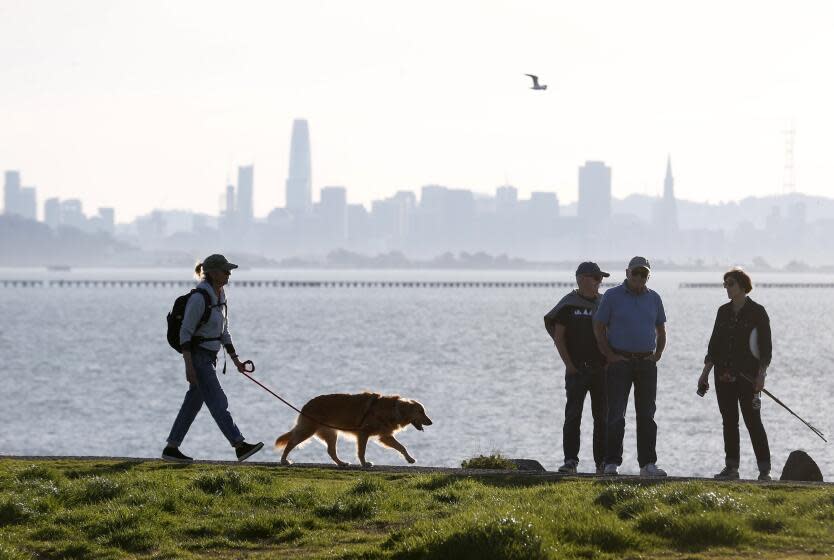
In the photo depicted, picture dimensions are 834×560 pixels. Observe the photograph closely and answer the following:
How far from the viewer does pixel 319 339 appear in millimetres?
111375

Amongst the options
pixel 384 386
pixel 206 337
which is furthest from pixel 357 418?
pixel 384 386

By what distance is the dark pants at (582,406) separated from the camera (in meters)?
13.7

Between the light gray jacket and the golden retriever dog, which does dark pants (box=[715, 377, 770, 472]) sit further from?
the light gray jacket

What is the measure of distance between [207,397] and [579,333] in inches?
158

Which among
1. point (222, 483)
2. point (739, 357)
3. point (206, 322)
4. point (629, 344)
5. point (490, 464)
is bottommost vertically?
point (490, 464)

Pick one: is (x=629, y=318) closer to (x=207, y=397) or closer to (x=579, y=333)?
(x=579, y=333)

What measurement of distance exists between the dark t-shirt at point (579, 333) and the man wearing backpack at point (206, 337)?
3.47 meters

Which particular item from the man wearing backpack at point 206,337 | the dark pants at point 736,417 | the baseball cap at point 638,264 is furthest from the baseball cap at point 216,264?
the dark pants at point 736,417

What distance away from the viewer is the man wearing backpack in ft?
42.7

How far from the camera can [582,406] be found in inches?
547

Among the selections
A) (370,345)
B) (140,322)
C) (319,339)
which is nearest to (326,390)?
(370,345)

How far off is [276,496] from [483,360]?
80.7m

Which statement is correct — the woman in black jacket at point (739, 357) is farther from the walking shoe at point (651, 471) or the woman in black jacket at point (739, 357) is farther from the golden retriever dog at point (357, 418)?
the golden retriever dog at point (357, 418)

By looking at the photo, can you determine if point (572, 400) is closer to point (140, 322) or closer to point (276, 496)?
point (276, 496)
